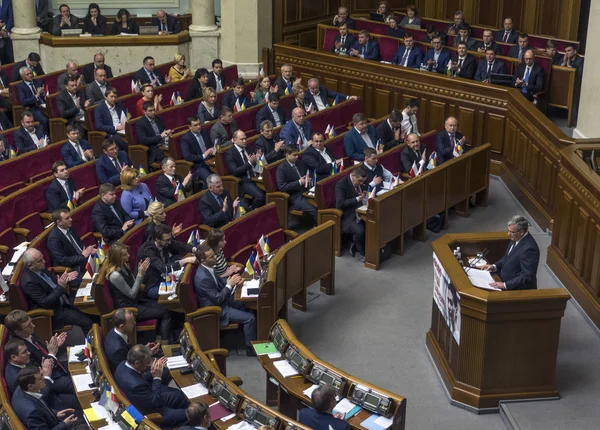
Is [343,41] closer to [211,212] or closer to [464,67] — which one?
[464,67]

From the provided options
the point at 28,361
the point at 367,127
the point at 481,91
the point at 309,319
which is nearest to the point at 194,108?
the point at 367,127

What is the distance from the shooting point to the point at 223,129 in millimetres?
12156

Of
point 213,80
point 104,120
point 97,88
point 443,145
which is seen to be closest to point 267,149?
point 443,145

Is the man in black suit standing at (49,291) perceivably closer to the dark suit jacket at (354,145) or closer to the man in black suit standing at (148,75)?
the dark suit jacket at (354,145)

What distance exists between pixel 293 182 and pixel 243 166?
715 millimetres

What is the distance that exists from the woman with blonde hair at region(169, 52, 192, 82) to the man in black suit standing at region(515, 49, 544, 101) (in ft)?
15.9

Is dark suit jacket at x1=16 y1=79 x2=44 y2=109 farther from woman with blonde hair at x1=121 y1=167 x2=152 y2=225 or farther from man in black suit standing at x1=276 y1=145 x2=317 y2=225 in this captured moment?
man in black suit standing at x1=276 y1=145 x2=317 y2=225

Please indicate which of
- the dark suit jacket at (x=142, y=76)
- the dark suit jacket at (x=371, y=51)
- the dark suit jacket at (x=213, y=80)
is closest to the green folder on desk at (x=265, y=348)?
the dark suit jacket at (x=213, y=80)

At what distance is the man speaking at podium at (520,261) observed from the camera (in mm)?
7965

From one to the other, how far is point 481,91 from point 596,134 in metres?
2.43

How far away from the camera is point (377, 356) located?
28.6 feet

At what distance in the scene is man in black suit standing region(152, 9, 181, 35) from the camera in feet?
56.9

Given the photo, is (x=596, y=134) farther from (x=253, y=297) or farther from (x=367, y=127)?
(x=253, y=297)

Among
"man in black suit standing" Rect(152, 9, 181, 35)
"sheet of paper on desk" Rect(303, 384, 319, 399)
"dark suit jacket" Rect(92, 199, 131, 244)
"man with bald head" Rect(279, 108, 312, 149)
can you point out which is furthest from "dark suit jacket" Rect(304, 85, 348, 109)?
"sheet of paper on desk" Rect(303, 384, 319, 399)
